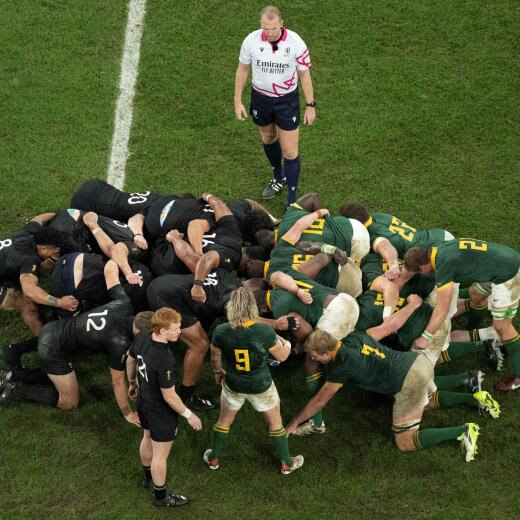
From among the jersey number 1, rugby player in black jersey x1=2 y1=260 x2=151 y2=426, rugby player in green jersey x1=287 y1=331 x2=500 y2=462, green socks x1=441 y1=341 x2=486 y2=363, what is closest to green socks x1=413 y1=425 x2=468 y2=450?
rugby player in green jersey x1=287 y1=331 x2=500 y2=462

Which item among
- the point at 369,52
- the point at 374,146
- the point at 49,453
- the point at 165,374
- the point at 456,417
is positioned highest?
the point at 369,52

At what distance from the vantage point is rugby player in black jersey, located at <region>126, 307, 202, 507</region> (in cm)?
754

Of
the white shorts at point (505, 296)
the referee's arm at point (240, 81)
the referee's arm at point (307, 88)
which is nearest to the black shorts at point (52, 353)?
the referee's arm at point (240, 81)

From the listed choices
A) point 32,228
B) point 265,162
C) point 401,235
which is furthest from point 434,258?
point 32,228

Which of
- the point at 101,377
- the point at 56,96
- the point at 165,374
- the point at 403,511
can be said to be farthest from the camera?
the point at 56,96

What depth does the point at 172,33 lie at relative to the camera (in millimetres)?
13898

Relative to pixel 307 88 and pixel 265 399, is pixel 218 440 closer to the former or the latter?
pixel 265 399

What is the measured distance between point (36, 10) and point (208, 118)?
3.77 meters

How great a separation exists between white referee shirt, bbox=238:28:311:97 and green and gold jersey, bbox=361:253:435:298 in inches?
104

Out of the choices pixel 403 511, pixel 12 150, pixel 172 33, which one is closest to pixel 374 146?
pixel 172 33

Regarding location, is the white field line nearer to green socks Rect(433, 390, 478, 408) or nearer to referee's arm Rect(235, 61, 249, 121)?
referee's arm Rect(235, 61, 249, 121)

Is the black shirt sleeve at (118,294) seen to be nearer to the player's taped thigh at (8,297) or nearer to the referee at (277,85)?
the player's taped thigh at (8,297)

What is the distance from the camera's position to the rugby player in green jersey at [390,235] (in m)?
9.38

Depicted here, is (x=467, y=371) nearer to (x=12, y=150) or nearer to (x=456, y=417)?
(x=456, y=417)
